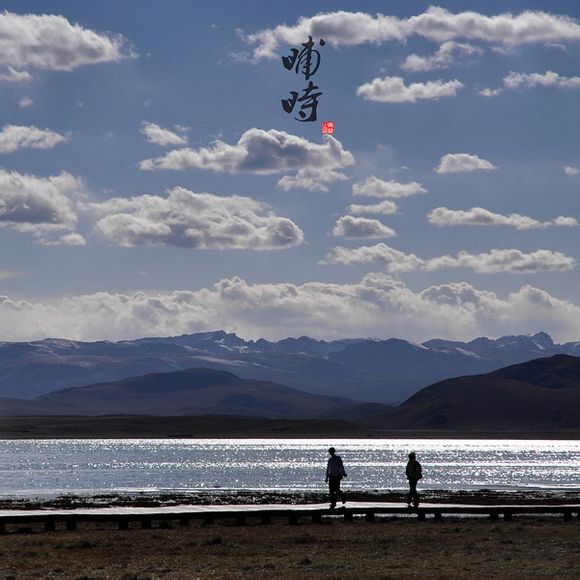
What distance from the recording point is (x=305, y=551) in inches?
1307

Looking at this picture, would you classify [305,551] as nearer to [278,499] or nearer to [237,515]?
[237,515]

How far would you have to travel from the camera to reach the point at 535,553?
32.4 meters

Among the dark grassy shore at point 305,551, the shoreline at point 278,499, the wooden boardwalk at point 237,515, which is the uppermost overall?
the wooden boardwalk at point 237,515

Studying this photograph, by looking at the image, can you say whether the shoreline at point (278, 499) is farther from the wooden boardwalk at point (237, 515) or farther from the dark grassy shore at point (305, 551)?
Answer: the dark grassy shore at point (305, 551)

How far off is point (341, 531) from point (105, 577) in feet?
44.2

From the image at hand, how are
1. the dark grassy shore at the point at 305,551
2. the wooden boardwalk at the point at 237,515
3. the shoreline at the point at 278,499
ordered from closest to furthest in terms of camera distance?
the dark grassy shore at the point at 305,551, the wooden boardwalk at the point at 237,515, the shoreline at the point at 278,499

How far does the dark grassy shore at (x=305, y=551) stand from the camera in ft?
93.6

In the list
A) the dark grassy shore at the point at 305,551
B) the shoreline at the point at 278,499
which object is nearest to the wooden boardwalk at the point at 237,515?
the dark grassy shore at the point at 305,551

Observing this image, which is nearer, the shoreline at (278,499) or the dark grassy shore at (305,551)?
the dark grassy shore at (305,551)

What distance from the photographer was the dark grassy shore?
1123 inches

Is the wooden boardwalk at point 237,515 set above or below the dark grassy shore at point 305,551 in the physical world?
above

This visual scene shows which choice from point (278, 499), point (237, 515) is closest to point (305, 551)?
point (237, 515)

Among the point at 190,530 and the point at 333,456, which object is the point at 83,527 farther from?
the point at 333,456

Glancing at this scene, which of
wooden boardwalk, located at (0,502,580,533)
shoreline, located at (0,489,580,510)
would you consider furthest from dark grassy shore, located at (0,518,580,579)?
shoreline, located at (0,489,580,510)
